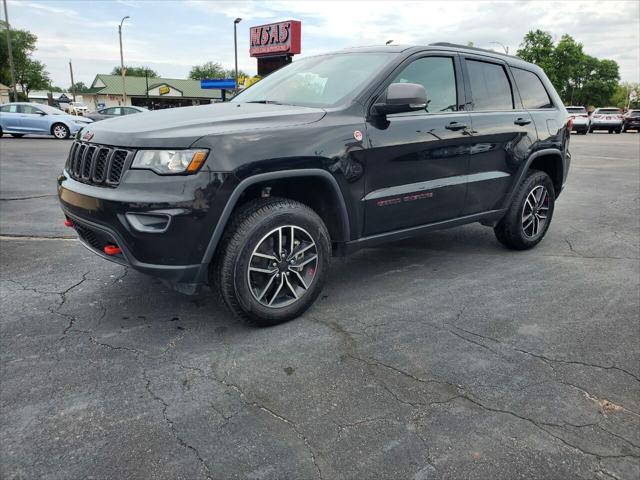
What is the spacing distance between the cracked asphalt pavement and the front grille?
966 mm

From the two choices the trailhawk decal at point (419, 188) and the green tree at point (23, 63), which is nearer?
the trailhawk decal at point (419, 188)

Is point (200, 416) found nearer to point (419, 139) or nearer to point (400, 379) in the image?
point (400, 379)

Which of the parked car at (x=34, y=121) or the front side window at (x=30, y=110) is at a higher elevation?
the front side window at (x=30, y=110)

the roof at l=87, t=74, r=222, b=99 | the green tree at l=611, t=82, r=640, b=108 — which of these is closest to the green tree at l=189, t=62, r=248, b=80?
the roof at l=87, t=74, r=222, b=99

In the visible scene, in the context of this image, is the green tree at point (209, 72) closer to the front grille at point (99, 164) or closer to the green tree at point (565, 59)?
the green tree at point (565, 59)

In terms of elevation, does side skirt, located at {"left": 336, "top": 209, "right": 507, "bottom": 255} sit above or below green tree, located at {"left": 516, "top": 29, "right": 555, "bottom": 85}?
below

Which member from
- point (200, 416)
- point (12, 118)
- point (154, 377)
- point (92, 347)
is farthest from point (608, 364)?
point (12, 118)

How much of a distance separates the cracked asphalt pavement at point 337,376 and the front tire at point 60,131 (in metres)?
17.1

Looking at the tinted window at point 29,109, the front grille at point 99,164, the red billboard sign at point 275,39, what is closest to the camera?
the front grille at point 99,164

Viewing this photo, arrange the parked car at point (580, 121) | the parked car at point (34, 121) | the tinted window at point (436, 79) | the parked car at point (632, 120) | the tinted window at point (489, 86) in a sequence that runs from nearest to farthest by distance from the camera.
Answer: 1. the tinted window at point (436, 79)
2. the tinted window at point (489, 86)
3. the parked car at point (34, 121)
4. the parked car at point (580, 121)
5. the parked car at point (632, 120)

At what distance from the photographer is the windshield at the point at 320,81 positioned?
3.65 meters

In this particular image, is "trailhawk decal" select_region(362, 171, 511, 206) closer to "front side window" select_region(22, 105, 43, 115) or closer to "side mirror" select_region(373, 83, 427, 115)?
"side mirror" select_region(373, 83, 427, 115)

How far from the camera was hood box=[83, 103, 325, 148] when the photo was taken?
2816 mm

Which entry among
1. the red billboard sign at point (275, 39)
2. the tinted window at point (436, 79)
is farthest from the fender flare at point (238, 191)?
the red billboard sign at point (275, 39)
